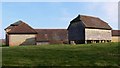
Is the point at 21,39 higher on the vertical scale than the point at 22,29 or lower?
lower

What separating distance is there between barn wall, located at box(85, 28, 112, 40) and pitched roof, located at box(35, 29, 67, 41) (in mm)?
15522

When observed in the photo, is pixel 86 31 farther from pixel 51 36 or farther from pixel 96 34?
pixel 51 36

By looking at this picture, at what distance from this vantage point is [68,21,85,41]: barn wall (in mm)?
68312

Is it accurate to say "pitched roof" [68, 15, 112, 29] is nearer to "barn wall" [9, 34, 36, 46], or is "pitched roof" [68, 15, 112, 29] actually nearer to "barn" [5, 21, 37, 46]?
"barn" [5, 21, 37, 46]

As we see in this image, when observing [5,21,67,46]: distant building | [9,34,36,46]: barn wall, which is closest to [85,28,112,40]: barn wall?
[5,21,67,46]: distant building

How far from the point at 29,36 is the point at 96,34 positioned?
2118cm

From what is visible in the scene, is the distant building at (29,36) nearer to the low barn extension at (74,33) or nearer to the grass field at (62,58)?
the low barn extension at (74,33)

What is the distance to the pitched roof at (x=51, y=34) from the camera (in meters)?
81.5

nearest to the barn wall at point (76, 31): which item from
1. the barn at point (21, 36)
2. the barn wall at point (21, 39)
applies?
the barn at point (21, 36)

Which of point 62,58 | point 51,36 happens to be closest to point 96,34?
point 51,36

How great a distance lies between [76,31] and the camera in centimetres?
7050

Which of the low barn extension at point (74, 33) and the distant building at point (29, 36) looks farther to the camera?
the distant building at point (29, 36)

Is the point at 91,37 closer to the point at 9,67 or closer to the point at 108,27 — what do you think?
the point at 108,27

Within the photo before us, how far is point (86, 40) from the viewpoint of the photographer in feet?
220
